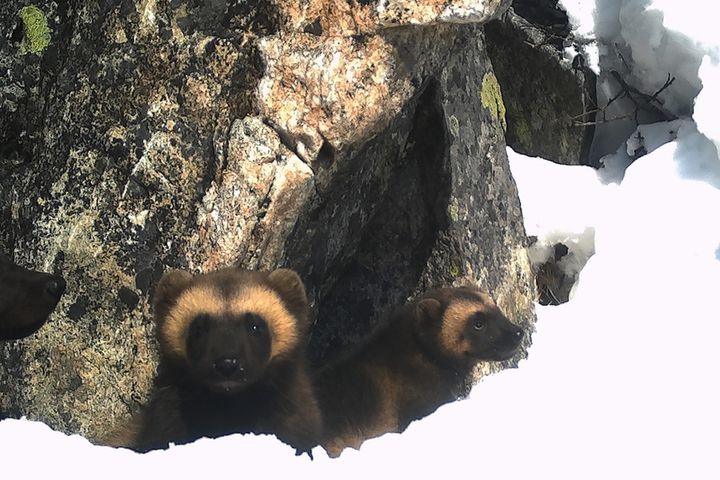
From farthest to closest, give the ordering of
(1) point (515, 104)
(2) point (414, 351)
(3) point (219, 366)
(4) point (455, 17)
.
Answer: (1) point (515, 104)
(2) point (414, 351)
(4) point (455, 17)
(3) point (219, 366)

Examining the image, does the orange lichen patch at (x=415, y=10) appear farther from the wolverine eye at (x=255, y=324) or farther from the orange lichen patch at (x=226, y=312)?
the wolverine eye at (x=255, y=324)

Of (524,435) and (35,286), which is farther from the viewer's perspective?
(35,286)

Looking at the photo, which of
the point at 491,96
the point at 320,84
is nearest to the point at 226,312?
the point at 320,84

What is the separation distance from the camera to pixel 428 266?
6.15m

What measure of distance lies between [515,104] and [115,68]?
4336 millimetres

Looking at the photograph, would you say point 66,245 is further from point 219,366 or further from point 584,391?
point 584,391

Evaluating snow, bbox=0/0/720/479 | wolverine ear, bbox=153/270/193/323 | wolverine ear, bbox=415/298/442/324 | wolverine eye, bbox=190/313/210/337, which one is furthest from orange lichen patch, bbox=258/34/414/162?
snow, bbox=0/0/720/479

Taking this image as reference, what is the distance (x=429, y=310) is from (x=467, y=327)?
0.74 feet

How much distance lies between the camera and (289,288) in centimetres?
468

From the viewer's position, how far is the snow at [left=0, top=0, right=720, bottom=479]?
10.6ft

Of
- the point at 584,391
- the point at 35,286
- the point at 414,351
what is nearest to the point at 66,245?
the point at 35,286

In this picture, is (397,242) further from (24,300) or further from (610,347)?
(24,300)

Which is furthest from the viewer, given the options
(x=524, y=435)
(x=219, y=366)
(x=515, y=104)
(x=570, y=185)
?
(x=515, y=104)

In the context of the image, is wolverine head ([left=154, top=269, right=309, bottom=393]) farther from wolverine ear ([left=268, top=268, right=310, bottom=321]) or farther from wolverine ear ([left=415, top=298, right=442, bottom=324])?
wolverine ear ([left=415, top=298, right=442, bottom=324])
